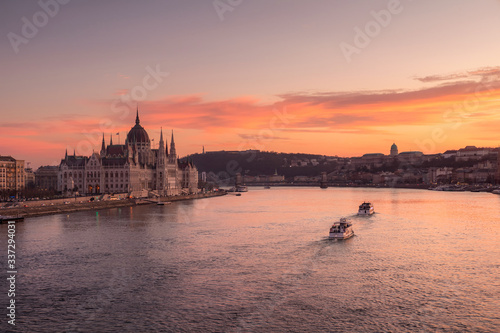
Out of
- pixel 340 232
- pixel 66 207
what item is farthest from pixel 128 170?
Result: pixel 340 232

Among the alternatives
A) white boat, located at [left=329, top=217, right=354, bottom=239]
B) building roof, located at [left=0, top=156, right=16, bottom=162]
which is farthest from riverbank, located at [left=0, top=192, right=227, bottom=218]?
building roof, located at [left=0, top=156, right=16, bottom=162]

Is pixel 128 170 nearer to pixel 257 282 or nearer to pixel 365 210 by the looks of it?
pixel 365 210

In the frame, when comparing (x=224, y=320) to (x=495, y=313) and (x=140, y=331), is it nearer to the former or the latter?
(x=140, y=331)

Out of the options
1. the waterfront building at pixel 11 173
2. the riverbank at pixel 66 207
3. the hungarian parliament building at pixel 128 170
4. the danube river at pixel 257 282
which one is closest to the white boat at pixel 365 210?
the danube river at pixel 257 282

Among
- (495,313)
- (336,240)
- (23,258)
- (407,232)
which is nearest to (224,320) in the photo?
(495,313)

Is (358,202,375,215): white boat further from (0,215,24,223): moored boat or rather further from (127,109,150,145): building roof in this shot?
(127,109,150,145): building roof
